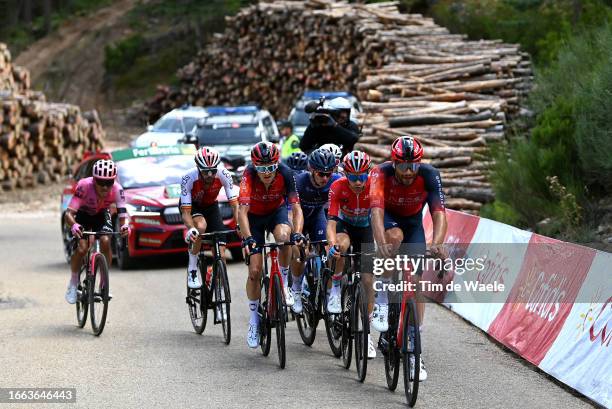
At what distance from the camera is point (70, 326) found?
42.7 ft

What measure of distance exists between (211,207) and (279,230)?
1.49 m

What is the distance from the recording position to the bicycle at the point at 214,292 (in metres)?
11.7

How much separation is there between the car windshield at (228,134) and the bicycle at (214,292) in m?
14.2

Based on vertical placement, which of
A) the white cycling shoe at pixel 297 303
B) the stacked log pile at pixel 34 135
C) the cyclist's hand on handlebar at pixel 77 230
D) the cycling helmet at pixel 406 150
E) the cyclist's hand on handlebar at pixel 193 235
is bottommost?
the stacked log pile at pixel 34 135

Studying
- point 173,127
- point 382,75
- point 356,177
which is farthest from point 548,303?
point 173,127

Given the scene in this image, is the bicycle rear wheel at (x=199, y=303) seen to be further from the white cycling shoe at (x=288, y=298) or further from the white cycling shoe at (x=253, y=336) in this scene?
the white cycling shoe at (x=288, y=298)

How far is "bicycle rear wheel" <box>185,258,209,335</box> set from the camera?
12266 mm

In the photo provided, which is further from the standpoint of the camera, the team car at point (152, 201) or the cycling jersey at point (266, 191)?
the team car at point (152, 201)

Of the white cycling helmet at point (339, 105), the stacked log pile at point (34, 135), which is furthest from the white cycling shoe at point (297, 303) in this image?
the stacked log pile at point (34, 135)

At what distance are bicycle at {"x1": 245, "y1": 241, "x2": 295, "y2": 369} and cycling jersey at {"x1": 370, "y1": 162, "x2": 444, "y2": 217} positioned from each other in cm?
113

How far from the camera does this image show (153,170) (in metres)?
19.3

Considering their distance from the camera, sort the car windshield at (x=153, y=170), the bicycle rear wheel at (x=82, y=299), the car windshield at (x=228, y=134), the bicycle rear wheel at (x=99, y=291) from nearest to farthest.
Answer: the bicycle rear wheel at (x=99, y=291) < the bicycle rear wheel at (x=82, y=299) < the car windshield at (x=153, y=170) < the car windshield at (x=228, y=134)

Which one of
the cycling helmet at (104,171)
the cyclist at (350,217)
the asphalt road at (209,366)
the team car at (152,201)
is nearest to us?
the asphalt road at (209,366)

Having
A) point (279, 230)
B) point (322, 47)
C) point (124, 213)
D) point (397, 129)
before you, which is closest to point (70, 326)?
point (124, 213)
